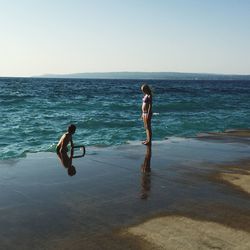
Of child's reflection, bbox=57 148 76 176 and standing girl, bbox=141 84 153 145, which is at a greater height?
standing girl, bbox=141 84 153 145

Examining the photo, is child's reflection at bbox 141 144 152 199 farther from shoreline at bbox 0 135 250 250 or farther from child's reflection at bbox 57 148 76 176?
child's reflection at bbox 57 148 76 176

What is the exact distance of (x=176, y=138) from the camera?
14.8m

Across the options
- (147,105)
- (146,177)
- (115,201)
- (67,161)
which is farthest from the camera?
(147,105)

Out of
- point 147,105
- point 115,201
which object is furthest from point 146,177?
point 147,105

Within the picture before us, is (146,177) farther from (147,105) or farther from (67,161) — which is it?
(147,105)

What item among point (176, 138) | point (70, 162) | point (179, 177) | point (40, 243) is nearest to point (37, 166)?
point (70, 162)

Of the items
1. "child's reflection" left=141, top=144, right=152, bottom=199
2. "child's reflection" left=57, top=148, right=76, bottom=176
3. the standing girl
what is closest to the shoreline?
"child's reflection" left=141, top=144, right=152, bottom=199

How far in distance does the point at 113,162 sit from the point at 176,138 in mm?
5396

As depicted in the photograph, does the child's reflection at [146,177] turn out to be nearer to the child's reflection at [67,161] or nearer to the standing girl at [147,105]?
the standing girl at [147,105]

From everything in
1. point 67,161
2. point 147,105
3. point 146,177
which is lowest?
point 67,161

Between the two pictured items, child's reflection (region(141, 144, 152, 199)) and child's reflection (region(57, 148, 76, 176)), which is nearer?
child's reflection (region(141, 144, 152, 199))

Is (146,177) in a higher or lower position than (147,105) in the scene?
lower

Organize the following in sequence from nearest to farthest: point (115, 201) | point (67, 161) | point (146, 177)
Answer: point (115, 201)
point (146, 177)
point (67, 161)

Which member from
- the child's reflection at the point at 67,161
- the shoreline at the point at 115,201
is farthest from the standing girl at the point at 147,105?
the child's reflection at the point at 67,161
